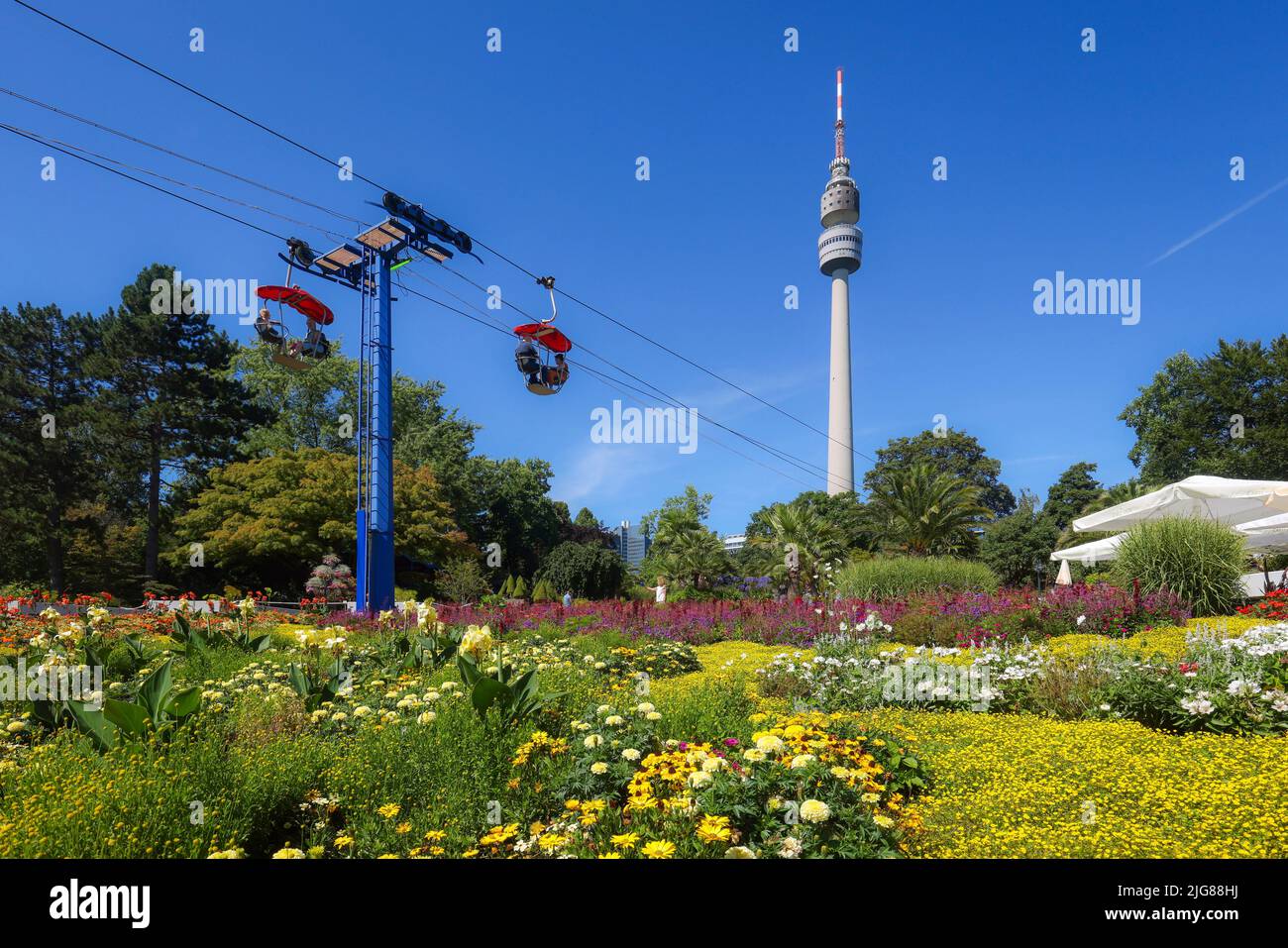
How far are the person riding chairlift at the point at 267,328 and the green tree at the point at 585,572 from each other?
19154 millimetres

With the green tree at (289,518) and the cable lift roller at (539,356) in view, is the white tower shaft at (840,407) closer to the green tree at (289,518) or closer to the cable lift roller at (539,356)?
the green tree at (289,518)

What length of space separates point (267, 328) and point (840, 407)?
63111mm

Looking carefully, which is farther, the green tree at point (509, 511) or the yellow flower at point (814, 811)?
the green tree at point (509, 511)

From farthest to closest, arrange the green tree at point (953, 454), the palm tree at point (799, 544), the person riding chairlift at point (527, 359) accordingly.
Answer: the green tree at point (953, 454)
the palm tree at point (799, 544)
the person riding chairlift at point (527, 359)

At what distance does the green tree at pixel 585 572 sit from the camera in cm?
3042

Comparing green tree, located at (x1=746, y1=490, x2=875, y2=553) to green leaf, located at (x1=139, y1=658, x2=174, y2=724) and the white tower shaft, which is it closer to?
the white tower shaft

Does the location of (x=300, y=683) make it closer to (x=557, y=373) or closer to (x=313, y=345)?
(x=557, y=373)

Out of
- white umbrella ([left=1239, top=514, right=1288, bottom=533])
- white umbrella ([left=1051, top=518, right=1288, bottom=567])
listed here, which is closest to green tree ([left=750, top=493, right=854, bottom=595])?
white umbrella ([left=1051, top=518, right=1288, bottom=567])

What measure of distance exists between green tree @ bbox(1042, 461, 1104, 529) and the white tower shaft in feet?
76.6

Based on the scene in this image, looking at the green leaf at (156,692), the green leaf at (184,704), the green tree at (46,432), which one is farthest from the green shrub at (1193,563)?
the green tree at (46,432)

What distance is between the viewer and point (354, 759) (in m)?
3.80

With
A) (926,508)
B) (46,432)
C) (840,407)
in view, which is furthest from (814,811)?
(840,407)

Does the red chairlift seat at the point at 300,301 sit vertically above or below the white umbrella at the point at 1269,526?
above

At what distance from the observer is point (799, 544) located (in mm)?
23188
